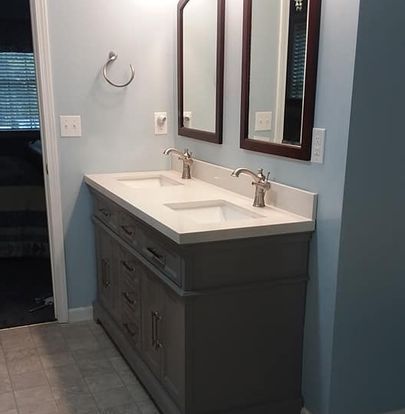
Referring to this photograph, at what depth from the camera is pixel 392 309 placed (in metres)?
1.90

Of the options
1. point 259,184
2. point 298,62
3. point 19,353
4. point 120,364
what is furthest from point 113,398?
point 298,62

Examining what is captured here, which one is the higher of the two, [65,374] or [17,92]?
[17,92]

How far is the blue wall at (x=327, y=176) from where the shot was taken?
1.67m

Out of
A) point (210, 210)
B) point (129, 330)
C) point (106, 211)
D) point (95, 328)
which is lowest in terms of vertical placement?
point (95, 328)

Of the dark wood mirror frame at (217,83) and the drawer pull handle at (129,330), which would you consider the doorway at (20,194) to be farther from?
the dark wood mirror frame at (217,83)

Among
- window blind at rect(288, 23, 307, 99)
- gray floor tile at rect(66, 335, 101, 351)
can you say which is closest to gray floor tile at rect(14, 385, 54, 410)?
gray floor tile at rect(66, 335, 101, 351)

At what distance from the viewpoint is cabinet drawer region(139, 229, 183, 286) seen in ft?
5.85

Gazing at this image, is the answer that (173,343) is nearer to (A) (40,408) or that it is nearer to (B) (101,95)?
(A) (40,408)

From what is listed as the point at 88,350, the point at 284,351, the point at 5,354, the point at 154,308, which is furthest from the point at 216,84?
the point at 5,354

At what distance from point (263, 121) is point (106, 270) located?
1235 mm

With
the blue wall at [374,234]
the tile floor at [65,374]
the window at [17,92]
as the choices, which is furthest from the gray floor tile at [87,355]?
the window at [17,92]

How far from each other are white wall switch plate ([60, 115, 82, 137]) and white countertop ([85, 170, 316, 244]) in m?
0.27

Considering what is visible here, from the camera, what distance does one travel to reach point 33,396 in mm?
2250

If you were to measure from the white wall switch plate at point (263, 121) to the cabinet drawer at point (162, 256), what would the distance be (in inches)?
26.9
